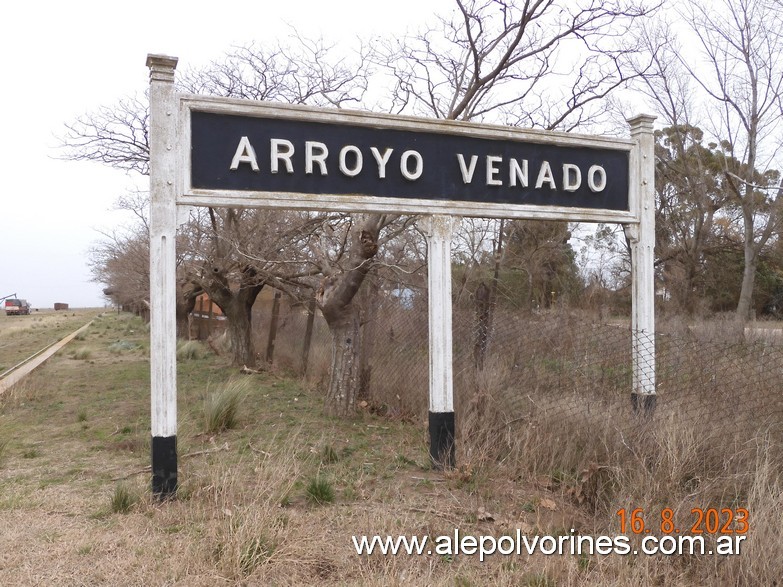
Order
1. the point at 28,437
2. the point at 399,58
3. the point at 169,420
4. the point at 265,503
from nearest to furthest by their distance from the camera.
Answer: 1. the point at 265,503
2. the point at 169,420
3. the point at 28,437
4. the point at 399,58

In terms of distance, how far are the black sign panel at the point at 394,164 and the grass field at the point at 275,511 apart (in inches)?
94.0

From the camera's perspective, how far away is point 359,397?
9.04 meters

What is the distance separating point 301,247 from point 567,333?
4.36 m

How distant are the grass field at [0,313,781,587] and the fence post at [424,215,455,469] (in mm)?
Result: 220

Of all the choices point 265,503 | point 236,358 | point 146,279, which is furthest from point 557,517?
point 146,279

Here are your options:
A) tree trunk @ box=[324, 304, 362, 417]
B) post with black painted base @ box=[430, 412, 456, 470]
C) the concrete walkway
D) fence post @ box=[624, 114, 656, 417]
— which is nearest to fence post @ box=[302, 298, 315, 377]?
tree trunk @ box=[324, 304, 362, 417]

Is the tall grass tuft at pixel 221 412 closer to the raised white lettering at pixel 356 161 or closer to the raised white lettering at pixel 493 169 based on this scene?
the raised white lettering at pixel 356 161

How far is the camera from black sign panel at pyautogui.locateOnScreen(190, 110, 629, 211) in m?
5.33

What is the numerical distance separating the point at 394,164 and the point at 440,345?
1.68 meters

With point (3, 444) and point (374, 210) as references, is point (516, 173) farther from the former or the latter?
point (3, 444)

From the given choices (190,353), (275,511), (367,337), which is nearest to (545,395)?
(275,511)

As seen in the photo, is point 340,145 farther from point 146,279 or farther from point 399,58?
point 146,279
